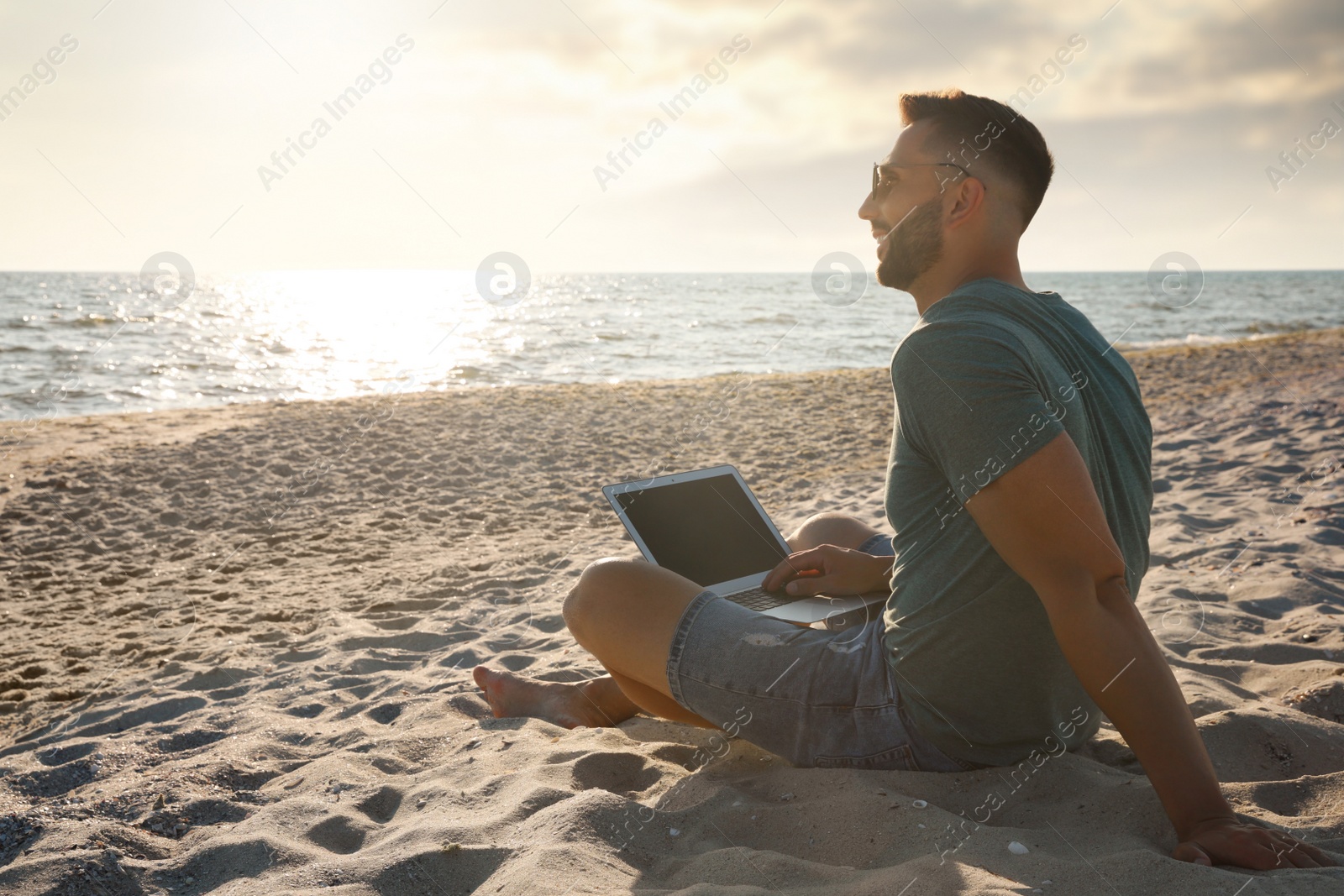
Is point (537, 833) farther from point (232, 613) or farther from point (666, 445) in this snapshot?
point (666, 445)

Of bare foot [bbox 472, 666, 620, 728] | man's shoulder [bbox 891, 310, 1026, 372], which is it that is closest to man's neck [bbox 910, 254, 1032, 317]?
man's shoulder [bbox 891, 310, 1026, 372]

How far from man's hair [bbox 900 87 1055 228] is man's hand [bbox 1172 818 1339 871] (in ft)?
4.27

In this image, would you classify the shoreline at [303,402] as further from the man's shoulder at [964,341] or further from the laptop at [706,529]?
the man's shoulder at [964,341]

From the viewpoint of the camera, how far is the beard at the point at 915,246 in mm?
1979

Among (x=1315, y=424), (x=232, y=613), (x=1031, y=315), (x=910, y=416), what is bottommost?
(x=1315, y=424)

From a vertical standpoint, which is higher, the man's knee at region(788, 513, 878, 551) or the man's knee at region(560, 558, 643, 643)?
the man's knee at region(560, 558, 643, 643)

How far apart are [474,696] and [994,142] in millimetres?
2373

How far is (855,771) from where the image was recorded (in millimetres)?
2010

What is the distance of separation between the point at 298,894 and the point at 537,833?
1.56 ft

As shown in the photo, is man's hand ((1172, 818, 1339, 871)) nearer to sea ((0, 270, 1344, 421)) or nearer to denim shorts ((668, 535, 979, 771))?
denim shorts ((668, 535, 979, 771))

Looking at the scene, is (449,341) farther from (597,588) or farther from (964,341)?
(964,341)

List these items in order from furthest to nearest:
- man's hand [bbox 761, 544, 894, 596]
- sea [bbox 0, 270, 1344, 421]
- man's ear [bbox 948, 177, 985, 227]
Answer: sea [bbox 0, 270, 1344, 421]
man's hand [bbox 761, 544, 894, 596]
man's ear [bbox 948, 177, 985, 227]

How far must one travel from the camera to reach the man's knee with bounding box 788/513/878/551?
2777 millimetres

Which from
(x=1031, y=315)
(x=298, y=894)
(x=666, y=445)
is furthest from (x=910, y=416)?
(x=666, y=445)
